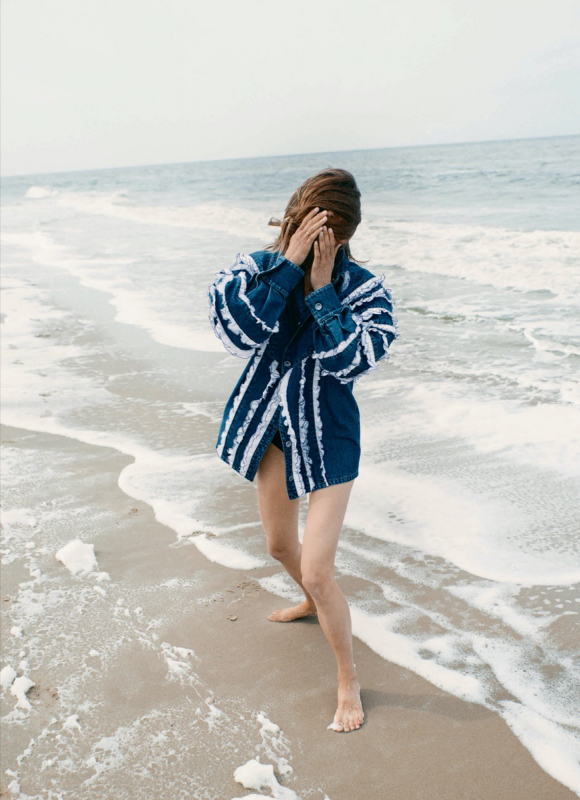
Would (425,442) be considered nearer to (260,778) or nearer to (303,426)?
(303,426)

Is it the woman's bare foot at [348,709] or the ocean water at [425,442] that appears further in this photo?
the ocean water at [425,442]

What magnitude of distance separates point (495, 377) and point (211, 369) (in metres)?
2.85

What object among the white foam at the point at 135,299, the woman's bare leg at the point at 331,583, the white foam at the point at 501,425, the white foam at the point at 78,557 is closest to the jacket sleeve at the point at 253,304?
the woman's bare leg at the point at 331,583

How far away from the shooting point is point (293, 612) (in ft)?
11.1

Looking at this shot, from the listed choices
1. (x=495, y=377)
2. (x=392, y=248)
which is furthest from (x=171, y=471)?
(x=392, y=248)

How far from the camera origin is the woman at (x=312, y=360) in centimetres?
259

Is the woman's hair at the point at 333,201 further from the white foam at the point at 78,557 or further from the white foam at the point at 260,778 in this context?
the white foam at the point at 78,557

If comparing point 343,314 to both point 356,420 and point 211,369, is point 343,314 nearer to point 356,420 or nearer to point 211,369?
point 356,420

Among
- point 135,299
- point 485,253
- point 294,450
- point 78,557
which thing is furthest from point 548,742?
point 485,253

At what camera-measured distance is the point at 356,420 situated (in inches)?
109

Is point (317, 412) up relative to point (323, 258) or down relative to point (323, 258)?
down

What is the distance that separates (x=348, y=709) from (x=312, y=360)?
1.30 m

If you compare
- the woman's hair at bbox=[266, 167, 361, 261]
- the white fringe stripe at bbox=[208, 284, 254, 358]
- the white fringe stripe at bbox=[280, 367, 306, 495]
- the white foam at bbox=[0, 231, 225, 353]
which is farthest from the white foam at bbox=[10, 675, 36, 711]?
the white foam at bbox=[0, 231, 225, 353]

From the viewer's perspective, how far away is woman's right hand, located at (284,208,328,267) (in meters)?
2.55
